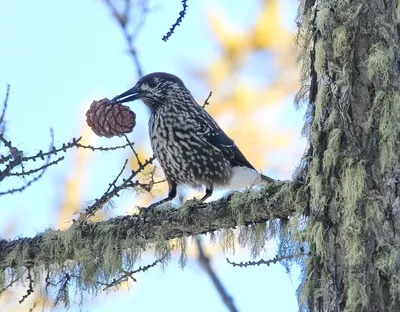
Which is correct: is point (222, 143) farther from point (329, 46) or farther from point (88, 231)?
point (329, 46)

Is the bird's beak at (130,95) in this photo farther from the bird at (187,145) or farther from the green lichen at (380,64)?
the green lichen at (380,64)

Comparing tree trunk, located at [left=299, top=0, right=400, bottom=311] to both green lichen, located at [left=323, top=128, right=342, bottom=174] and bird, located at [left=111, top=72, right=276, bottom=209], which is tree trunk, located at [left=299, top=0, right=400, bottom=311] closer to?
green lichen, located at [left=323, top=128, right=342, bottom=174]

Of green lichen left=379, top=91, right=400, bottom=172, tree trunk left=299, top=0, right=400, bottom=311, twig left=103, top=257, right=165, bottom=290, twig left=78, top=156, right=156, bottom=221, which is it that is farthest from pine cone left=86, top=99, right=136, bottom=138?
green lichen left=379, top=91, right=400, bottom=172

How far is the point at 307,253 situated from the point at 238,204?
17.4 inches

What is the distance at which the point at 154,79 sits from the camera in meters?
4.84

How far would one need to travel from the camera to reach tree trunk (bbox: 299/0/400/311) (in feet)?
8.46

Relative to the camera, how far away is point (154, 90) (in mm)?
4785

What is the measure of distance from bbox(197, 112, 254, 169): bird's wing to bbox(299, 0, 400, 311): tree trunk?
1.65 meters

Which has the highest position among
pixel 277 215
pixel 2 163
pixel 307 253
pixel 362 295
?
pixel 2 163

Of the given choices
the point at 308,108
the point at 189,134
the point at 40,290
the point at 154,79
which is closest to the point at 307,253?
the point at 308,108

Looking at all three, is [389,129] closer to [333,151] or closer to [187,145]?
[333,151]

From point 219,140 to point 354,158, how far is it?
199cm

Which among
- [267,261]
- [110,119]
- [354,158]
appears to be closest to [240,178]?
[110,119]

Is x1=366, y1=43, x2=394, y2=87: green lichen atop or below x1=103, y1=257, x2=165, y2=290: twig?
atop
